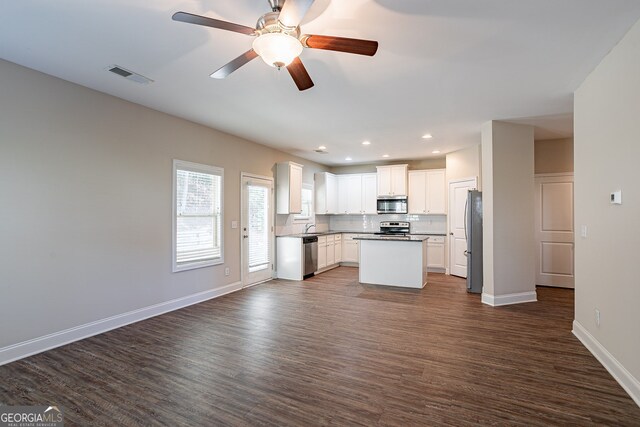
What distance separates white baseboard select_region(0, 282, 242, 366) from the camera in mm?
2879

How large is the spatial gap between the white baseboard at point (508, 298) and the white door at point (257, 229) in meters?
4.02

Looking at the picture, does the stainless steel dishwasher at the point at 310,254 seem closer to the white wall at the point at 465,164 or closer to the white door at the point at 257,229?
the white door at the point at 257,229

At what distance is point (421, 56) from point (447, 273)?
5.44 m

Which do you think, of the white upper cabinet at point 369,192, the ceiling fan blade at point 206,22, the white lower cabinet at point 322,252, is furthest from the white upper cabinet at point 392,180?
the ceiling fan blade at point 206,22

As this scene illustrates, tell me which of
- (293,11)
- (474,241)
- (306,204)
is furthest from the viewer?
(306,204)

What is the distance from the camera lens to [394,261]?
566 centimetres

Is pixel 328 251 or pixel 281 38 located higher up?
pixel 281 38

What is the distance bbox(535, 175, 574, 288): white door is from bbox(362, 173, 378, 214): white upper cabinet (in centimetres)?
352

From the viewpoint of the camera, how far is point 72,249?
3295 mm

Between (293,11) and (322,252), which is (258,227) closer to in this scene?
(322,252)

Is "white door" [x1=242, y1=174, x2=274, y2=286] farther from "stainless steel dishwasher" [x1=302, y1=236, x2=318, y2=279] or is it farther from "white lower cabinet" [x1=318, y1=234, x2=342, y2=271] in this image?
"white lower cabinet" [x1=318, y1=234, x2=342, y2=271]

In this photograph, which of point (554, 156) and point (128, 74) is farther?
point (554, 156)

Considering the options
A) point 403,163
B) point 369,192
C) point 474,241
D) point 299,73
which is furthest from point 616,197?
point 369,192

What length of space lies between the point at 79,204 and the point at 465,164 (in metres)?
6.57
